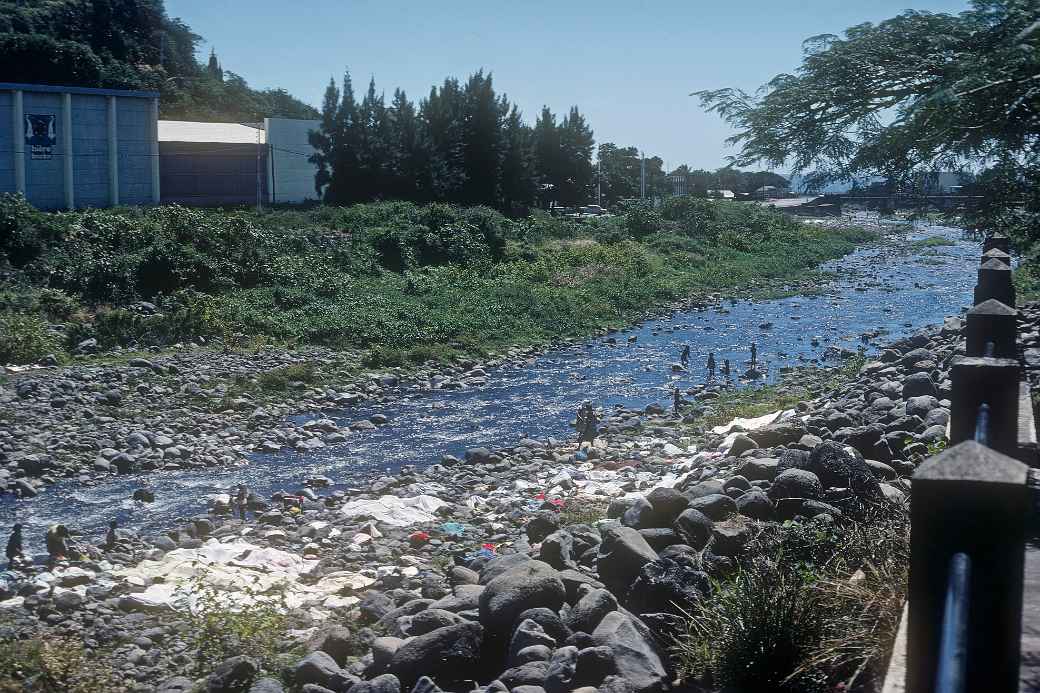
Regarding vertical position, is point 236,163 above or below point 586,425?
above

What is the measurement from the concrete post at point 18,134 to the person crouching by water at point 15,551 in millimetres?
23163

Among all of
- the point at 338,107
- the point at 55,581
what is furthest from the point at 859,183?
the point at 338,107

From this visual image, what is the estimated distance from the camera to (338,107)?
132 feet

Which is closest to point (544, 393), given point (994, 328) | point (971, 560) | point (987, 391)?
point (994, 328)

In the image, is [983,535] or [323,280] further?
[323,280]

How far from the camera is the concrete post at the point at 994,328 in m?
4.71

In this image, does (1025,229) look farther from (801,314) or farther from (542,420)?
(801,314)

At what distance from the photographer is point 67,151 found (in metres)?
30.1

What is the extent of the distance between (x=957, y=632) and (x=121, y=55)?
54850 millimetres

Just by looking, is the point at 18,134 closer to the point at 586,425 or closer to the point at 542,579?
the point at 586,425

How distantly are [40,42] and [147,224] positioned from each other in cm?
2252

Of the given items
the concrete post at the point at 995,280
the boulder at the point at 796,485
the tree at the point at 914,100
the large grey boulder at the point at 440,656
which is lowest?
the large grey boulder at the point at 440,656

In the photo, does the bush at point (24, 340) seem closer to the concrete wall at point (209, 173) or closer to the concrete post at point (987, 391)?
the concrete post at point (987, 391)

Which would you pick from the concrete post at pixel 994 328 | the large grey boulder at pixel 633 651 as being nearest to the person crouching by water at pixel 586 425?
the large grey boulder at pixel 633 651
